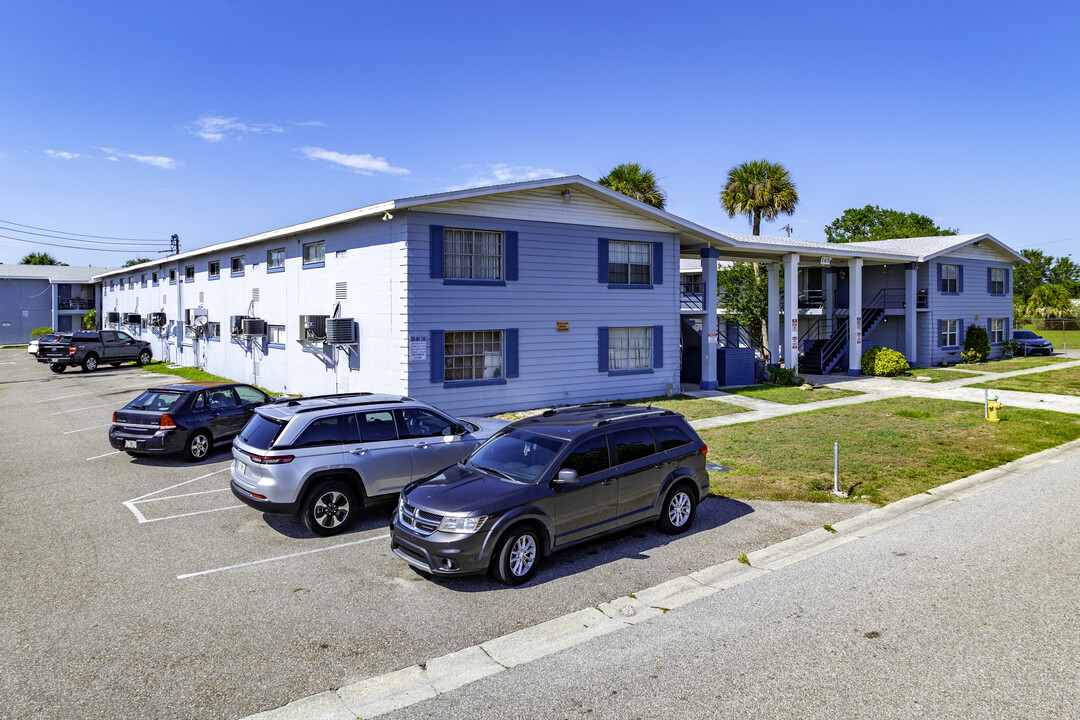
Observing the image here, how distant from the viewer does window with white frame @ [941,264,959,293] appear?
34.6 m

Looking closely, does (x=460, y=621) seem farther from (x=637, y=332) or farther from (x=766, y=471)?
(x=637, y=332)

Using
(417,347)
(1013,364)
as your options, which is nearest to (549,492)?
(417,347)

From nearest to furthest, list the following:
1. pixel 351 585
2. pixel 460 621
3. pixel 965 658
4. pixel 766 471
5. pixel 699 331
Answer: pixel 965 658 → pixel 460 621 → pixel 351 585 → pixel 766 471 → pixel 699 331

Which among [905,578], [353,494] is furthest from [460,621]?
[905,578]

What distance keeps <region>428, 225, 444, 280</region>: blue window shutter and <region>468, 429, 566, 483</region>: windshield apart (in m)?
9.48

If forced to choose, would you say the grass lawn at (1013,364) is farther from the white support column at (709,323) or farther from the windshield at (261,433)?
the windshield at (261,433)

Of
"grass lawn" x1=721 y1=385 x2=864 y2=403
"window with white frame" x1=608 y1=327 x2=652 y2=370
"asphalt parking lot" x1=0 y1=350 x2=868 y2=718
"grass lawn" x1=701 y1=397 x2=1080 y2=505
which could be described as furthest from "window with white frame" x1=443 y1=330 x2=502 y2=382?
"grass lawn" x1=721 y1=385 x2=864 y2=403

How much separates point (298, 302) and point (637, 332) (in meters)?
11.2

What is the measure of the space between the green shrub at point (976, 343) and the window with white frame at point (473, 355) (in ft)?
94.5

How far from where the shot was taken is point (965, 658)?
554 centimetres

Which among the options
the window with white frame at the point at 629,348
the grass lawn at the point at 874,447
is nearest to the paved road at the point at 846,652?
the grass lawn at the point at 874,447

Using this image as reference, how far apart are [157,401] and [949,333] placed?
121ft

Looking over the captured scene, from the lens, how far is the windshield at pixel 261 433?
29.5ft

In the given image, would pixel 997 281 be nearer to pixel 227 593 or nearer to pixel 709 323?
pixel 709 323
